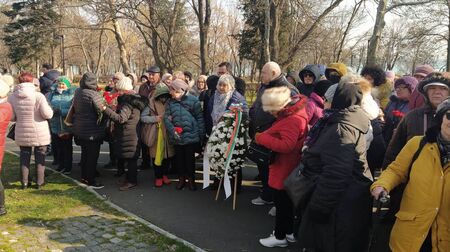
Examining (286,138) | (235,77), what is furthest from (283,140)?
(235,77)

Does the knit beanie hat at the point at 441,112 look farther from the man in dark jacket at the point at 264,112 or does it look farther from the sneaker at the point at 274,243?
the sneaker at the point at 274,243

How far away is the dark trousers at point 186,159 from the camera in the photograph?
251 inches

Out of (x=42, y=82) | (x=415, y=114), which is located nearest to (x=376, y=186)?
(x=415, y=114)

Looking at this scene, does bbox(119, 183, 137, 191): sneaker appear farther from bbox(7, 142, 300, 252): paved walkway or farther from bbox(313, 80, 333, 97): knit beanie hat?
bbox(313, 80, 333, 97): knit beanie hat

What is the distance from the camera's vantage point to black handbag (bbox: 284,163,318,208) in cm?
345

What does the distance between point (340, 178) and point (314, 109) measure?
1.85m

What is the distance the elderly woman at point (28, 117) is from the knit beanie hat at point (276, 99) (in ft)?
12.8

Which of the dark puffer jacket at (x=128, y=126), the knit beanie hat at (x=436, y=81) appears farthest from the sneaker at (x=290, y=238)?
the dark puffer jacket at (x=128, y=126)

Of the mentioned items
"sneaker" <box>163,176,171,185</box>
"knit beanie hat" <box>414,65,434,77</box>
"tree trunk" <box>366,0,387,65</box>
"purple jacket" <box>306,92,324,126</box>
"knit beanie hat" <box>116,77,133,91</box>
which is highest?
"tree trunk" <box>366,0,387,65</box>

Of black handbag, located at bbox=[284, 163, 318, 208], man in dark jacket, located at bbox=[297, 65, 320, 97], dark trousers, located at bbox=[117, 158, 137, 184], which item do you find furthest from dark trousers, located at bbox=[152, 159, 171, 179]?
black handbag, located at bbox=[284, 163, 318, 208]

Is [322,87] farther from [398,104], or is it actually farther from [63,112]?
[63,112]

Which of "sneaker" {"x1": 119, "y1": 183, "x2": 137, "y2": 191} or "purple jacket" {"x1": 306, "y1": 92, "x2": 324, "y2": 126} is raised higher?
"purple jacket" {"x1": 306, "y1": 92, "x2": 324, "y2": 126}

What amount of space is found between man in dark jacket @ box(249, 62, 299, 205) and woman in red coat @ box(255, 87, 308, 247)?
565 millimetres

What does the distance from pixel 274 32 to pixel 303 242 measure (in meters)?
12.3
